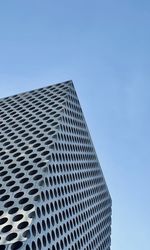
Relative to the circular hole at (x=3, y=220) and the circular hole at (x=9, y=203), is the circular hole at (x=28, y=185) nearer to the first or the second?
the circular hole at (x=9, y=203)

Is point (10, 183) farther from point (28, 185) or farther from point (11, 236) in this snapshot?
point (11, 236)

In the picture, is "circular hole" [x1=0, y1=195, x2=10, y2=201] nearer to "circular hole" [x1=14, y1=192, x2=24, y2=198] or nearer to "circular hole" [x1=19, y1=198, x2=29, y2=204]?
"circular hole" [x1=14, y1=192, x2=24, y2=198]

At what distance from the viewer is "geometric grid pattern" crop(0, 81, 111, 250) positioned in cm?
3916

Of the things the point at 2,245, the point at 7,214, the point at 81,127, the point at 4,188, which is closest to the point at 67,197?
the point at 4,188

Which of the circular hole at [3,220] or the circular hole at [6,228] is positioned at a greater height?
the circular hole at [3,220]

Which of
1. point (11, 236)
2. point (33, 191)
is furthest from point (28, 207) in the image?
point (11, 236)

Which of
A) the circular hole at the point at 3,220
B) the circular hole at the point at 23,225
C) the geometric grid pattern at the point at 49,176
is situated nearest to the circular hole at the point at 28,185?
the geometric grid pattern at the point at 49,176

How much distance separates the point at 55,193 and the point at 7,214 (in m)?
7.61

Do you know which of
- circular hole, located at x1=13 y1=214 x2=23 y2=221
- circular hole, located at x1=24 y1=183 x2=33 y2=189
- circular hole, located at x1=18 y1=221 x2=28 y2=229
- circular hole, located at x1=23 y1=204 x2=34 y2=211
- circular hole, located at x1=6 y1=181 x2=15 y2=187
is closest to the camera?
circular hole, located at x1=18 y1=221 x2=28 y2=229

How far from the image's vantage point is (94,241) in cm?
6456

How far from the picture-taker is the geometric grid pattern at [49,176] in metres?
39.2

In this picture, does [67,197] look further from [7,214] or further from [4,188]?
[7,214]

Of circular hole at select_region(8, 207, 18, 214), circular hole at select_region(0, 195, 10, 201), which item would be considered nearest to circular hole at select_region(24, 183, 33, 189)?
circular hole at select_region(0, 195, 10, 201)

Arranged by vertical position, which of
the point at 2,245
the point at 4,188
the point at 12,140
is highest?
the point at 12,140
